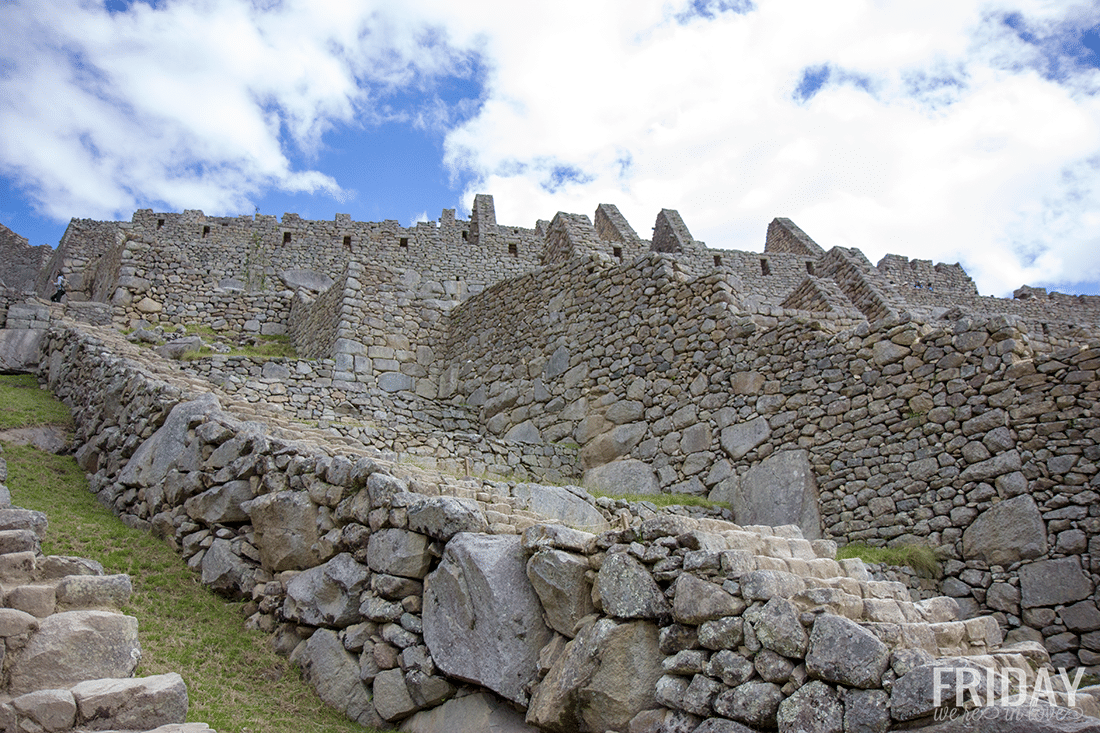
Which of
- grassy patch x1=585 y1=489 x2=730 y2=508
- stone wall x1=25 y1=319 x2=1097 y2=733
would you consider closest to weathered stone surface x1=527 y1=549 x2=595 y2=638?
stone wall x1=25 y1=319 x2=1097 y2=733

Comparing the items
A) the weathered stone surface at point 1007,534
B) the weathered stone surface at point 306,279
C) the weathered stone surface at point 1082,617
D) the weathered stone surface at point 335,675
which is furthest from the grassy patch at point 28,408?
the weathered stone surface at point 1082,617

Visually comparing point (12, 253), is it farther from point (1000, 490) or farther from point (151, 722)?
point (1000, 490)

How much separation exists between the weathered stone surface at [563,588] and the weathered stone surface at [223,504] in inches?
158

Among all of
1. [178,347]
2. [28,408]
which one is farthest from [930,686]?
[178,347]

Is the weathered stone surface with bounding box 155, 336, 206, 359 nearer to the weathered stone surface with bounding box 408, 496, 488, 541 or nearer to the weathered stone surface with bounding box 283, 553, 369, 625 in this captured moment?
the weathered stone surface with bounding box 283, 553, 369, 625

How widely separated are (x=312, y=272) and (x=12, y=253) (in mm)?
23413

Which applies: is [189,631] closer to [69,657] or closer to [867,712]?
[69,657]

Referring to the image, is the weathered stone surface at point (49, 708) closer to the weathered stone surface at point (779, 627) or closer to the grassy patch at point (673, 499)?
the weathered stone surface at point (779, 627)

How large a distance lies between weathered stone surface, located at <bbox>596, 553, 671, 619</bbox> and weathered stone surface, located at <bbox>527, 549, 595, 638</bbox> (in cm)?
19

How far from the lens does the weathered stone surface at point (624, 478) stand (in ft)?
42.4

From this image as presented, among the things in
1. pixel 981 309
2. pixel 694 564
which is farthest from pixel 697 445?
pixel 981 309

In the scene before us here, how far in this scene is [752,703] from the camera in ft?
15.9

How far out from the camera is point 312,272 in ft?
85.0

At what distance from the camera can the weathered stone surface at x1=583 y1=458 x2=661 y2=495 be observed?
12.9 metres
